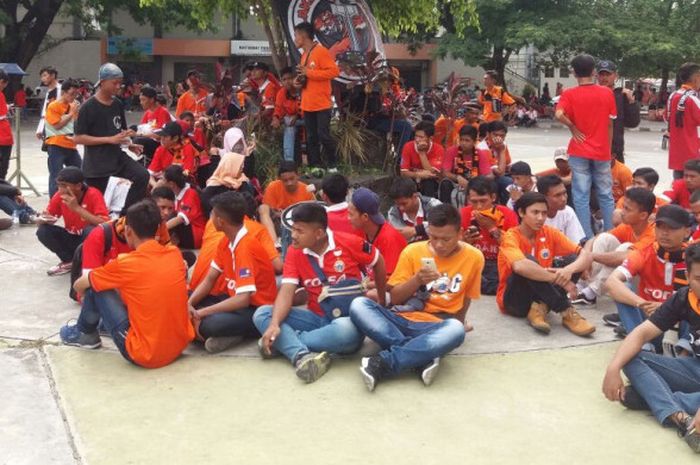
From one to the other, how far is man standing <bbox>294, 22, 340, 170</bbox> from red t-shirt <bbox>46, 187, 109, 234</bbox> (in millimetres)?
2785

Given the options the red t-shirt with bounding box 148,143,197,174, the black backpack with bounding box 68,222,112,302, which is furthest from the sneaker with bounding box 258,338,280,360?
the red t-shirt with bounding box 148,143,197,174

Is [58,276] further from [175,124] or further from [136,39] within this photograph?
[136,39]

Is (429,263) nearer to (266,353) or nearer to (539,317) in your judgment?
(266,353)

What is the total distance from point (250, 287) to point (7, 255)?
3.71 metres

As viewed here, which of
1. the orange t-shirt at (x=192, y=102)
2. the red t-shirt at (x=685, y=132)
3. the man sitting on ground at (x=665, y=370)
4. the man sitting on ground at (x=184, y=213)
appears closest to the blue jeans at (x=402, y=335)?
the man sitting on ground at (x=665, y=370)

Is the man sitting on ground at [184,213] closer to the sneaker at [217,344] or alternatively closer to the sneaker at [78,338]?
the sneaker at [78,338]

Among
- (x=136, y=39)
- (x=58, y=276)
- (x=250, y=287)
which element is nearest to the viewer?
(x=250, y=287)

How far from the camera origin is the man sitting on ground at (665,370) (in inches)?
162

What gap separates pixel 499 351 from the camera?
5.34 meters

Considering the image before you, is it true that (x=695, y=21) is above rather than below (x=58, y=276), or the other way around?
above

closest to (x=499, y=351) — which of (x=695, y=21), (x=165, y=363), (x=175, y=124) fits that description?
(x=165, y=363)

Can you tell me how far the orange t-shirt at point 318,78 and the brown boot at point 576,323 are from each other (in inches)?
160

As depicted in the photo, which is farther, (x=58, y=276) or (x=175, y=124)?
(x=175, y=124)

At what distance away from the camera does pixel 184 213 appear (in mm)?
7633
